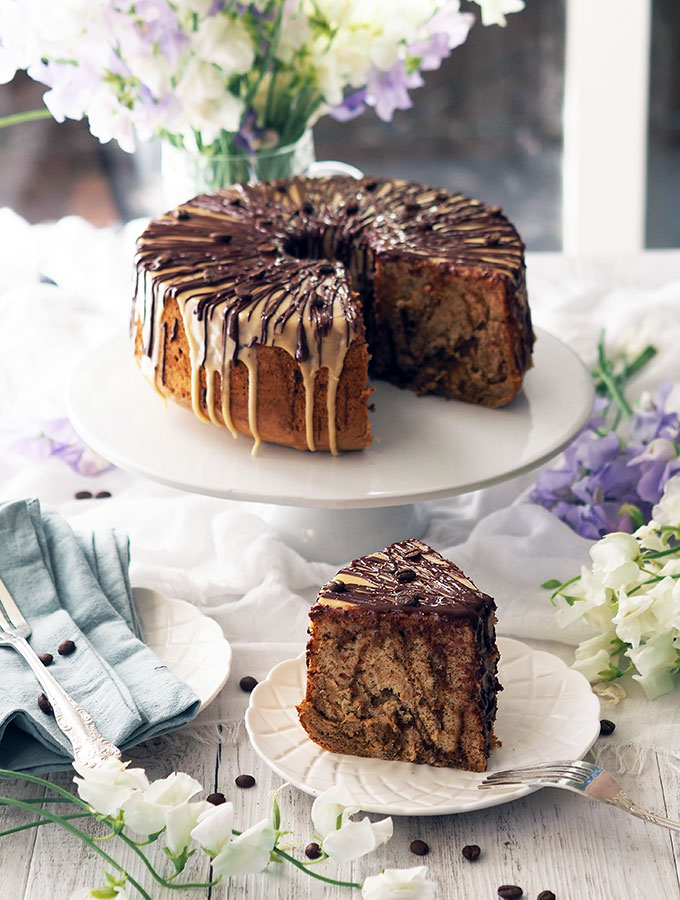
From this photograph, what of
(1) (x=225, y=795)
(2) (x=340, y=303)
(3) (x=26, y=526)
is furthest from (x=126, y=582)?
(2) (x=340, y=303)

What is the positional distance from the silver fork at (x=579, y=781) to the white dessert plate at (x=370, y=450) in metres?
0.50

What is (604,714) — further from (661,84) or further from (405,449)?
(661,84)

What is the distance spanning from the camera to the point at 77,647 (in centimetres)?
179

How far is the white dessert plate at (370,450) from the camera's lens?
191 cm

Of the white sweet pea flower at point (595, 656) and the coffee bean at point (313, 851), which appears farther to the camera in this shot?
the white sweet pea flower at point (595, 656)

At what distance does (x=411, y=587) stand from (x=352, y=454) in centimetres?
45

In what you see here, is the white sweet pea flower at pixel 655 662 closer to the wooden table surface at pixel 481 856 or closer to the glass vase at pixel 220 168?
the wooden table surface at pixel 481 856

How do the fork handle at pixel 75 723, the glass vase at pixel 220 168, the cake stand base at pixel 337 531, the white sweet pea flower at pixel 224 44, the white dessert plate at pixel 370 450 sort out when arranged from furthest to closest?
1. the glass vase at pixel 220 168
2. the white sweet pea flower at pixel 224 44
3. the cake stand base at pixel 337 531
4. the white dessert plate at pixel 370 450
5. the fork handle at pixel 75 723

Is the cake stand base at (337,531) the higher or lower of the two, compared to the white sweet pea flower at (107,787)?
lower

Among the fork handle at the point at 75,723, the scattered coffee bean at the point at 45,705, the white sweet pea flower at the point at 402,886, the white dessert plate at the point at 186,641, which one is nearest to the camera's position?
the white sweet pea flower at the point at 402,886

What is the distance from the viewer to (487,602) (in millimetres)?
1607

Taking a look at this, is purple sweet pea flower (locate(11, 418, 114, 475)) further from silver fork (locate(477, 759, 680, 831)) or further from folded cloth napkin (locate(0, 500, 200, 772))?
silver fork (locate(477, 759, 680, 831))

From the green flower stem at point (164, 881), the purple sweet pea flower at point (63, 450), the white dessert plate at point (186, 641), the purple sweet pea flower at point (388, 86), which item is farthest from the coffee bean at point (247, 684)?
the purple sweet pea flower at point (388, 86)

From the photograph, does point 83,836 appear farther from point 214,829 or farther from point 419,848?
point 419,848
